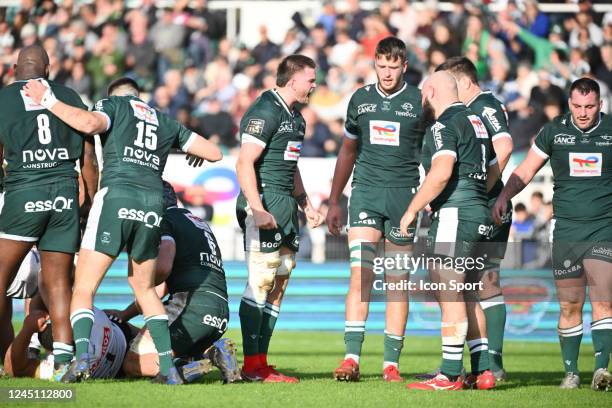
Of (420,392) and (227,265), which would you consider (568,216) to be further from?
(227,265)

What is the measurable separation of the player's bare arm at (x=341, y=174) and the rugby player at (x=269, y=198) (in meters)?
0.50

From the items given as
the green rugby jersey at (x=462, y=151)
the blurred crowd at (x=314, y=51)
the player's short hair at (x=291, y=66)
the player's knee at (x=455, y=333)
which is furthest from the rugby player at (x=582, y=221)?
the blurred crowd at (x=314, y=51)

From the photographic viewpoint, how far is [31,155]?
8.07 meters

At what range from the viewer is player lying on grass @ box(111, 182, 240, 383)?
8.45m

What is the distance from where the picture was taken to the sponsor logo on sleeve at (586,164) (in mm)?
8719

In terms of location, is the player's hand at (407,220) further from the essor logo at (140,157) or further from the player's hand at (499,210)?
the essor logo at (140,157)

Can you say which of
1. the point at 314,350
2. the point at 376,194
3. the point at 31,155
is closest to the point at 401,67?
the point at 376,194

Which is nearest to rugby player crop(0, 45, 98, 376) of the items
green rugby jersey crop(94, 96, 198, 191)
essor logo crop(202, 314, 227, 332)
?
green rugby jersey crop(94, 96, 198, 191)

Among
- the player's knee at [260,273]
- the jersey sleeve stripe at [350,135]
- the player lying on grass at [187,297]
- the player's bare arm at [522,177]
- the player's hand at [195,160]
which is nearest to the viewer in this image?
the player's hand at [195,160]

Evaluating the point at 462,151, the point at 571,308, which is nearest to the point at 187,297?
the point at 462,151

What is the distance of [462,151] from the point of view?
26.8 feet

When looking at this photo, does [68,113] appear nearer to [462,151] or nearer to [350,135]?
[350,135]

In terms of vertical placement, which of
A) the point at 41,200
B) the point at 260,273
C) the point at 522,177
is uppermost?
the point at 522,177

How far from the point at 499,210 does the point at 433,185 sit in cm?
121
